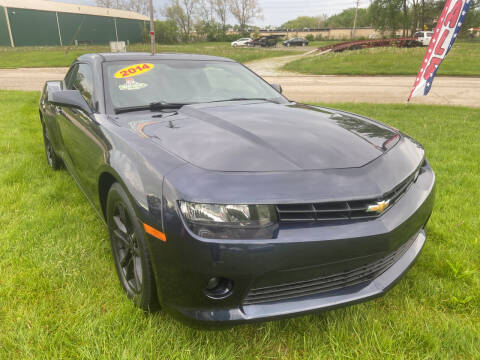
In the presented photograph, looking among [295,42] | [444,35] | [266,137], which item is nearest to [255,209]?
[266,137]

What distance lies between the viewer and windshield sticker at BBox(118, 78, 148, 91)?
2610 mm

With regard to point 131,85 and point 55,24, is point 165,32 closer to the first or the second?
point 55,24

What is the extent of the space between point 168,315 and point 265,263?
75 cm

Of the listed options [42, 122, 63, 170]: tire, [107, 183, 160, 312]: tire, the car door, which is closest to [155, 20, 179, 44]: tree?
[42, 122, 63, 170]: tire

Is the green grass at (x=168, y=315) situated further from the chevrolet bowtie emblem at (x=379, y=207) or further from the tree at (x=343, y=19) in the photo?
the tree at (x=343, y=19)

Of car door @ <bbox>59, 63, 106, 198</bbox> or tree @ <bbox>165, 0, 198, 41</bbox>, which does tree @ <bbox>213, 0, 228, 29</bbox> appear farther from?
car door @ <bbox>59, 63, 106, 198</bbox>

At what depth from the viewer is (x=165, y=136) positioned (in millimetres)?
1914

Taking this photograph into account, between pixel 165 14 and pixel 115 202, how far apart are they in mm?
76039

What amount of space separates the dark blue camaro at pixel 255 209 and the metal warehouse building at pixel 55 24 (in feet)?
157

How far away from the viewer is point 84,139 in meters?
2.50

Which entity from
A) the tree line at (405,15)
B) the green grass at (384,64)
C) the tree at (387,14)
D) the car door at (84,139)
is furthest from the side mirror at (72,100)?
the tree at (387,14)

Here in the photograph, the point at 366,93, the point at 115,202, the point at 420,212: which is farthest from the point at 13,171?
the point at 366,93

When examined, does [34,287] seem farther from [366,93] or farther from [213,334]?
[366,93]

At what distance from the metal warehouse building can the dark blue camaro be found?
157 ft
